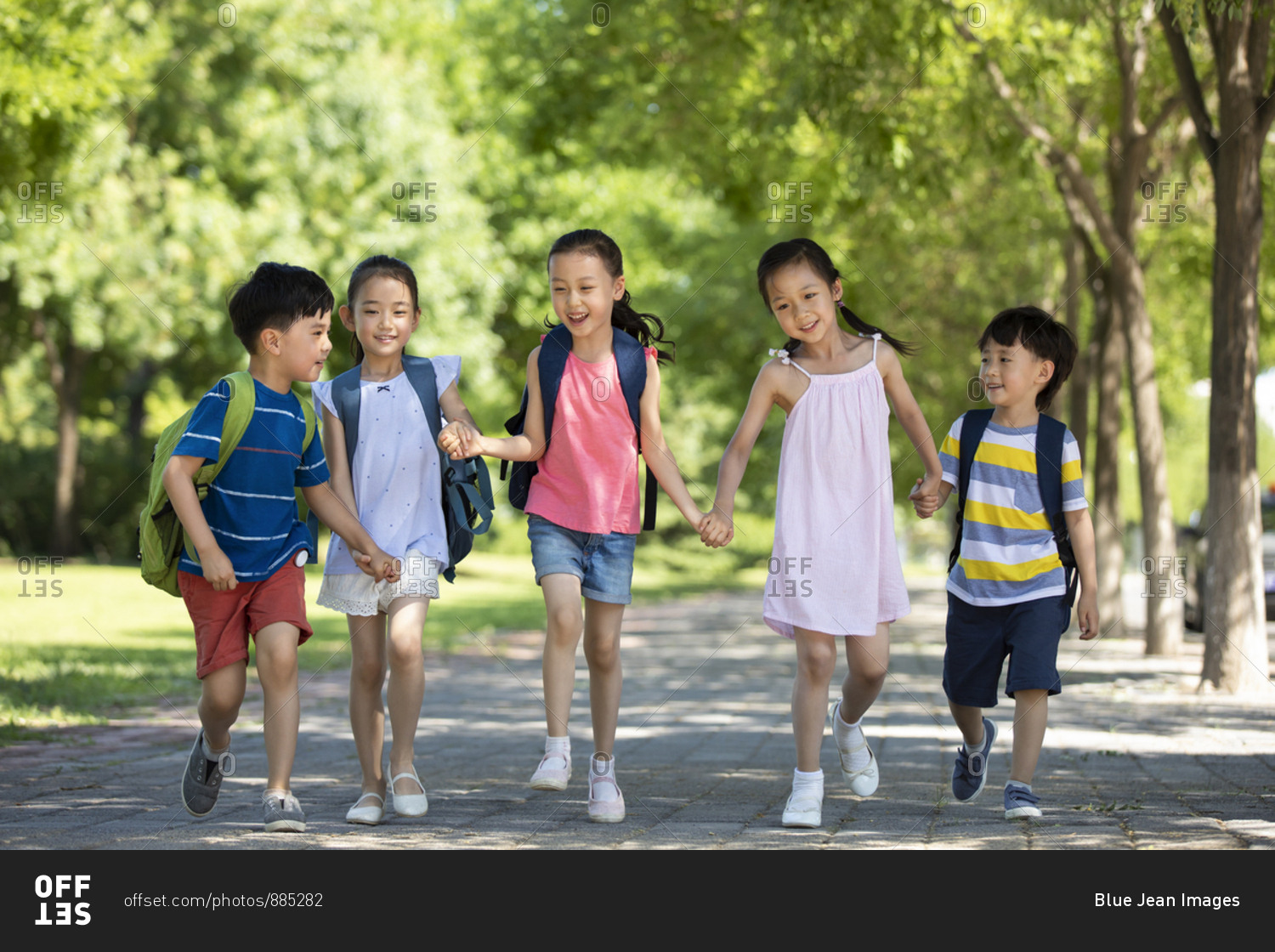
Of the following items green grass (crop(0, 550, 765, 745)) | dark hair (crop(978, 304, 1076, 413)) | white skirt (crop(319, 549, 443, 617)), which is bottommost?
green grass (crop(0, 550, 765, 745))

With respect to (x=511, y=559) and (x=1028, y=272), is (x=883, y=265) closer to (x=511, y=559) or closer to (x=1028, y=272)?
(x=1028, y=272)

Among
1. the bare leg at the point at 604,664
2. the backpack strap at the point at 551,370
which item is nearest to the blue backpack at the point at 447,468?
the backpack strap at the point at 551,370

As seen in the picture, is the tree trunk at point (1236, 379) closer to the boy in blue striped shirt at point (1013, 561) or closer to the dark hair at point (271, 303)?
the boy in blue striped shirt at point (1013, 561)

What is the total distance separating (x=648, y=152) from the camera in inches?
591

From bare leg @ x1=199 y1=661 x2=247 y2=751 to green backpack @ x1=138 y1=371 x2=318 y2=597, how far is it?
31cm

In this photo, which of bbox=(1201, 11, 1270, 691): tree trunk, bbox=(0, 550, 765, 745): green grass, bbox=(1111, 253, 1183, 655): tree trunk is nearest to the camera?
bbox=(0, 550, 765, 745): green grass

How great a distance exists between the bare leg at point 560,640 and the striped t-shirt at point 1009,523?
4.70ft

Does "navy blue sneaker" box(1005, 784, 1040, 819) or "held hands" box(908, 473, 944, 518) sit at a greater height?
"held hands" box(908, 473, 944, 518)

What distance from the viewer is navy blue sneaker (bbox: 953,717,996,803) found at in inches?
200

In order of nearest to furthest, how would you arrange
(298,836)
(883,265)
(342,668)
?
(298,836) < (342,668) < (883,265)

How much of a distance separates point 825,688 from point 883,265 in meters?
14.9

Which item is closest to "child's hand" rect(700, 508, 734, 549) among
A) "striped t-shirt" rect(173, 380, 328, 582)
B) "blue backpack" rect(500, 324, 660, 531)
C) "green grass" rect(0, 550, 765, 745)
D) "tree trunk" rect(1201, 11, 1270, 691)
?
"blue backpack" rect(500, 324, 660, 531)

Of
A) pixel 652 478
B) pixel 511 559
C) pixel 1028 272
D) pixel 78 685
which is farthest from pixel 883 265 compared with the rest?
pixel 511 559

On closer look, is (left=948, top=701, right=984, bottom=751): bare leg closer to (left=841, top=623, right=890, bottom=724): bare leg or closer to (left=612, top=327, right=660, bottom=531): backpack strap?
(left=841, top=623, right=890, bottom=724): bare leg
